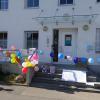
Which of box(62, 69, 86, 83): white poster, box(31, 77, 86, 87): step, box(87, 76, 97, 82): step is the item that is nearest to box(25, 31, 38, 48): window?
box(31, 77, 86, 87): step

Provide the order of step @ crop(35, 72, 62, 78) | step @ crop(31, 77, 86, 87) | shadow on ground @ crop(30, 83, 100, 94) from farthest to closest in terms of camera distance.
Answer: step @ crop(35, 72, 62, 78), step @ crop(31, 77, 86, 87), shadow on ground @ crop(30, 83, 100, 94)

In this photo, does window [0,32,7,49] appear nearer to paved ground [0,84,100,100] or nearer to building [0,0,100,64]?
A: building [0,0,100,64]

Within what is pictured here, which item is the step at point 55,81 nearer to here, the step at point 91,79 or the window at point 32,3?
the step at point 91,79

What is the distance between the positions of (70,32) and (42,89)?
5.00 m

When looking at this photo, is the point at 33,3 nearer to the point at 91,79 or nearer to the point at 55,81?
the point at 55,81

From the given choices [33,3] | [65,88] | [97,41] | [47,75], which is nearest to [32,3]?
[33,3]

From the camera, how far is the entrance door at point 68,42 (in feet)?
54.3

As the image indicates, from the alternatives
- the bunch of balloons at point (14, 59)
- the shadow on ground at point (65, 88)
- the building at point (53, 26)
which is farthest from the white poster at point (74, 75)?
the bunch of balloons at point (14, 59)

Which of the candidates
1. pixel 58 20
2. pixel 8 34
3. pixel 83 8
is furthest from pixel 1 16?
pixel 83 8

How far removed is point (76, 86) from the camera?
1343 cm

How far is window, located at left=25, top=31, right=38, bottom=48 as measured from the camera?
681 inches

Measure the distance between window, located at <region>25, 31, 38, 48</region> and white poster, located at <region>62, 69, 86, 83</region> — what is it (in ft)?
12.2

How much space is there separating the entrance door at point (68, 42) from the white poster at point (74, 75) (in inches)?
91.1

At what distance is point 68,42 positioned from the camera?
660 inches
